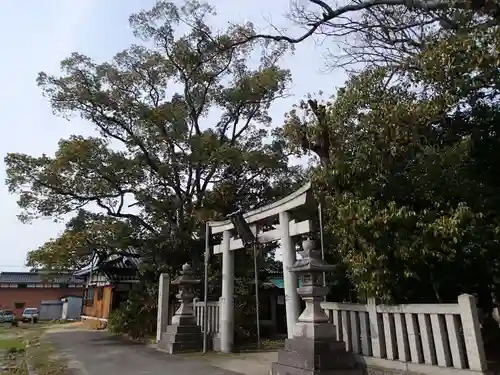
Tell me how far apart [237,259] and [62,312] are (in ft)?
91.7

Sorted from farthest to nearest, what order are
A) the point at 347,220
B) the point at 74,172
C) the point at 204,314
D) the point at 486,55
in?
1. the point at 74,172
2. the point at 204,314
3. the point at 347,220
4. the point at 486,55

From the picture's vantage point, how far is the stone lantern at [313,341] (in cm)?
649

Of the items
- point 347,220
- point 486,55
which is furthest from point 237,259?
point 486,55

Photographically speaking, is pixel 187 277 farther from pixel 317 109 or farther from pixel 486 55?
pixel 486 55

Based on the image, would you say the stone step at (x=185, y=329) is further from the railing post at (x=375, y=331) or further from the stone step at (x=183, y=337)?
the railing post at (x=375, y=331)

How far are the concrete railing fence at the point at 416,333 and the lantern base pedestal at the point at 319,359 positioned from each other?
359 mm

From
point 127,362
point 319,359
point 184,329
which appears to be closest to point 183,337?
point 184,329

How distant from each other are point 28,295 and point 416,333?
44743mm

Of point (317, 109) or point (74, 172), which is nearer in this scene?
point (317, 109)

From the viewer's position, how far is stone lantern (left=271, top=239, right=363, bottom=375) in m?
6.49

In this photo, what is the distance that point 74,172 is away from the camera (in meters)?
16.4

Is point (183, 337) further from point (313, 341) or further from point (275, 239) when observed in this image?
point (313, 341)

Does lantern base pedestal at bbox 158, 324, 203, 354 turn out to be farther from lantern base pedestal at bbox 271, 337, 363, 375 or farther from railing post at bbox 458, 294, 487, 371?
railing post at bbox 458, 294, 487, 371

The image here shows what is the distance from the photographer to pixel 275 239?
10.3 m
